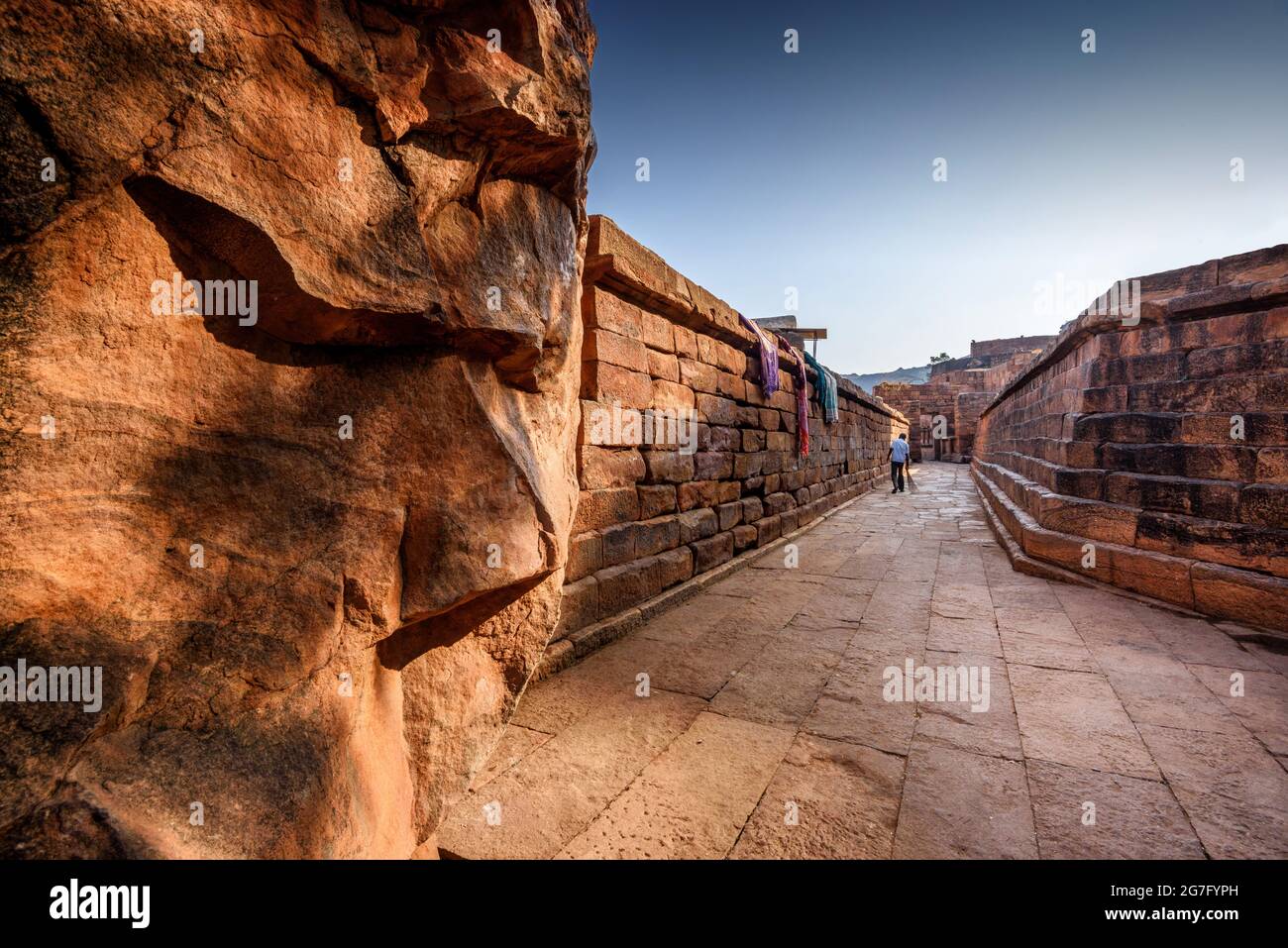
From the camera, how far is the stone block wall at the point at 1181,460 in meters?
3.79

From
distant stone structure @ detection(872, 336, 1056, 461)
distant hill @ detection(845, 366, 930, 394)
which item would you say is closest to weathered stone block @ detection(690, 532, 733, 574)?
distant stone structure @ detection(872, 336, 1056, 461)

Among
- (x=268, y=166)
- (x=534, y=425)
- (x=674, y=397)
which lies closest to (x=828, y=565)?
(x=674, y=397)

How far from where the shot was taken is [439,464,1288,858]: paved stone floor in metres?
1.80

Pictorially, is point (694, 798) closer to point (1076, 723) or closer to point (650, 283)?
point (1076, 723)

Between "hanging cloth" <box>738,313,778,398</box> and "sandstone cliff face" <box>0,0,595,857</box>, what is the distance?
5.01 meters

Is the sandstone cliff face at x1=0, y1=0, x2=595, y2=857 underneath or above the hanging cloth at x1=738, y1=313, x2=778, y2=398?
underneath

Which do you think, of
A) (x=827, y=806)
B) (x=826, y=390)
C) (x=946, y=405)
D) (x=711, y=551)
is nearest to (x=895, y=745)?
(x=827, y=806)

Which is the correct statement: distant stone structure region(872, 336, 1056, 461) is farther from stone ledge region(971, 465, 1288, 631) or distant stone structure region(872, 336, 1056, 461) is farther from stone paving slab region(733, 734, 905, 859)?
stone paving slab region(733, 734, 905, 859)

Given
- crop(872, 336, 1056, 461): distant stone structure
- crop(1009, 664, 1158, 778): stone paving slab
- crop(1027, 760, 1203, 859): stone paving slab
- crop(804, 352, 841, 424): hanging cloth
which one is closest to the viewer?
crop(1027, 760, 1203, 859): stone paving slab

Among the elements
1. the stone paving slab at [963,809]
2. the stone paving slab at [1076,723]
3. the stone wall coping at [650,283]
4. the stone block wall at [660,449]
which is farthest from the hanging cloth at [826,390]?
the stone paving slab at [963,809]

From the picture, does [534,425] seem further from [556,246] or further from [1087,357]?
[1087,357]

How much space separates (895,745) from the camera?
7.66 feet

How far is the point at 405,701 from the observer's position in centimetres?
144

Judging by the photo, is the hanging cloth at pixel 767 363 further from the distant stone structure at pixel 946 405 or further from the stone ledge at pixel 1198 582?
the distant stone structure at pixel 946 405
